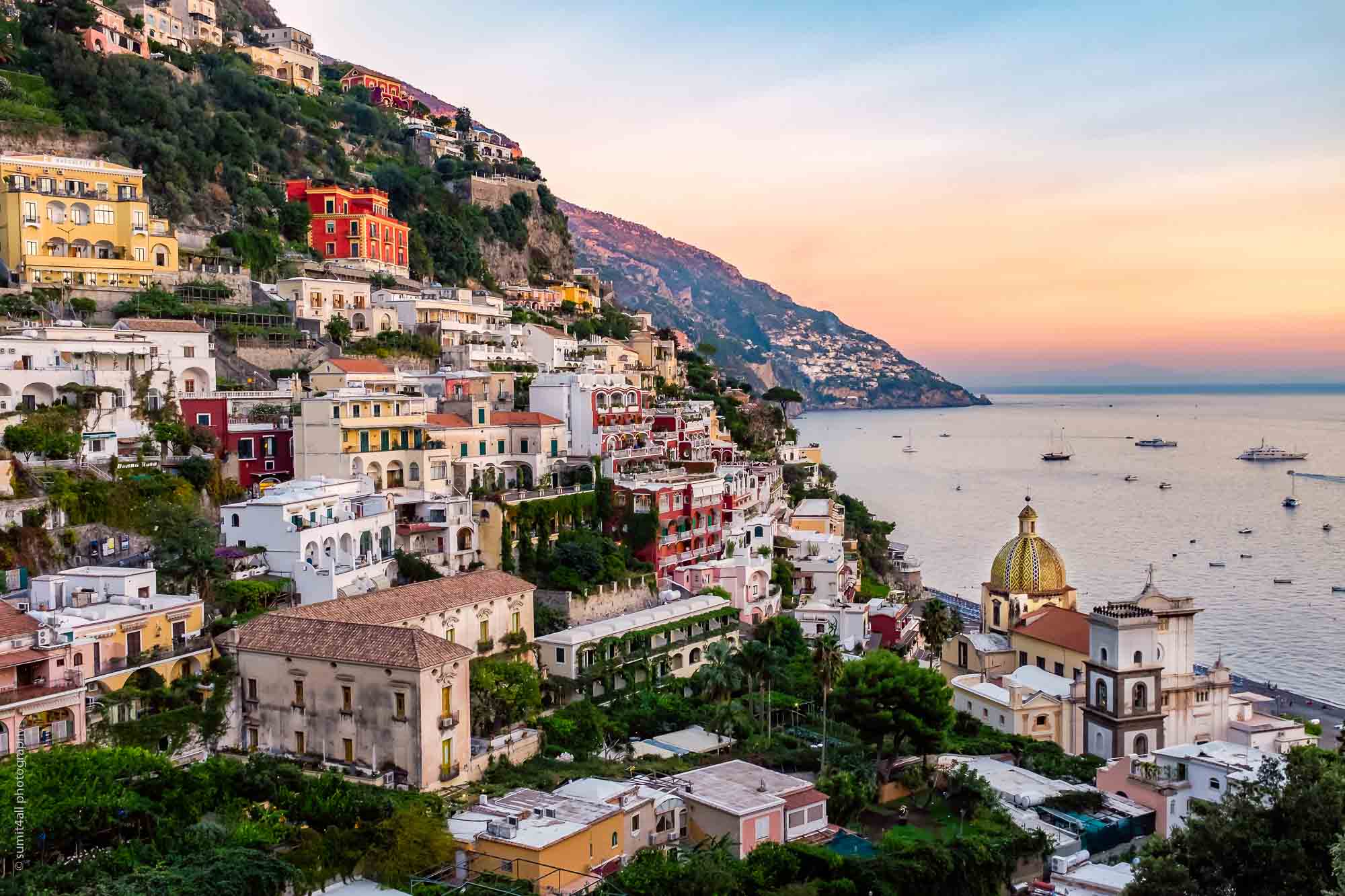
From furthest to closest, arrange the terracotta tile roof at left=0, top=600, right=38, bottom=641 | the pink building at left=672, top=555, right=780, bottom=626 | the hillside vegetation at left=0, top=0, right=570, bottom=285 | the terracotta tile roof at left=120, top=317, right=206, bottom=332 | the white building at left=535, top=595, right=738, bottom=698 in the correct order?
1. the hillside vegetation at left=0, top=0, right=570, bottom=285
2. the pink building at left=672, top=555, right=780, bottom=626
3. the terracotta tile roof at left=120, top=317, right=206, bottom=332
4. the white building at left=535, top=595, right=738, bottom=698
5. the terracotta tile roof at left=0, top=600, right=38, bottom=641

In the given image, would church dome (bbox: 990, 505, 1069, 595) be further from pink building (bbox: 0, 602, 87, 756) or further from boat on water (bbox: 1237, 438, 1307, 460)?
boat on water (bbox: 1237, 438, 1307, 460)

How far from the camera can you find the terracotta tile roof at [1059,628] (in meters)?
36.8

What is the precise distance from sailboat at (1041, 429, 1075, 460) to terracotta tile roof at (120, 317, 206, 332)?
118320 millimetres

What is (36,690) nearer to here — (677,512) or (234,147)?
(677,512)

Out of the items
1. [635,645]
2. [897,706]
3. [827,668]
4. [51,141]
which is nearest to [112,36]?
[51,141]

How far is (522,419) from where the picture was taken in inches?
1661

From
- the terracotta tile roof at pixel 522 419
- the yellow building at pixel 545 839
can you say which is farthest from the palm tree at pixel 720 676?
the terracotta tile roof at pixel 522 419

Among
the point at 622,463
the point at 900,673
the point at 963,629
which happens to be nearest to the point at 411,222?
the point at 622,463

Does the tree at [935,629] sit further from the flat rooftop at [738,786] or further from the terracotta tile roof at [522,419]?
the terracotta tile roof at [522,419]

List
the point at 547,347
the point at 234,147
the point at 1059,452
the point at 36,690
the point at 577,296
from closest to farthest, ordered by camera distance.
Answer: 1. the point at 36,690
2. the point at 547,347
3. the point at 234,147
4. the point at 577,296
5. the point at 1059,452

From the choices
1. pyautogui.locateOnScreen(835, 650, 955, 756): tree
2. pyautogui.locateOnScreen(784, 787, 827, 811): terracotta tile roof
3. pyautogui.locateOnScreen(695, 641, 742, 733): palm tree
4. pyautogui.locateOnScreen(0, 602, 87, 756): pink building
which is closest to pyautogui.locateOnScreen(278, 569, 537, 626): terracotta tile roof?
pyautogui.locateOnScreen(0, 602, 87, 756): pink building

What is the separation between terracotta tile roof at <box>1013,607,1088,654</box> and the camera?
3678 centimetres

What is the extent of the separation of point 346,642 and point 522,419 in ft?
60.1

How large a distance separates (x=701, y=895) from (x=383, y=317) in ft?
114
